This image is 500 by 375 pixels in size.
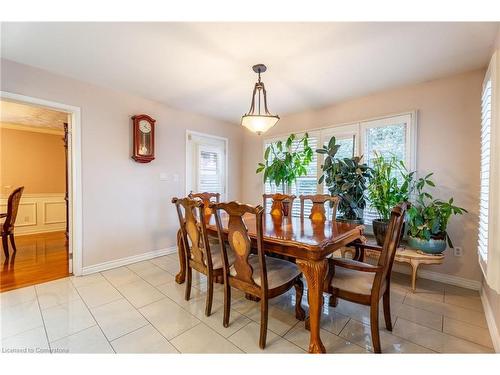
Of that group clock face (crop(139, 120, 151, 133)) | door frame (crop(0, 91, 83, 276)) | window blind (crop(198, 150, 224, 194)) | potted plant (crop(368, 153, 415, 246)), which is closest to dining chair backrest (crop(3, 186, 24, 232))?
door frame (crop(0, 91, 83, 276))

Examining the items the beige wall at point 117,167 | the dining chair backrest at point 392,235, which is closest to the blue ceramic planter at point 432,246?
the dining chair backrest at point 392,235

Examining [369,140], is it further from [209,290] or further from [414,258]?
[209,290]

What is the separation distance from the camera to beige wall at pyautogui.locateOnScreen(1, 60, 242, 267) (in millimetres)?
2644

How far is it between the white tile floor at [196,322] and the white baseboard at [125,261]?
31 centimetres

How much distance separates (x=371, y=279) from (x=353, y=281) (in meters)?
0.15

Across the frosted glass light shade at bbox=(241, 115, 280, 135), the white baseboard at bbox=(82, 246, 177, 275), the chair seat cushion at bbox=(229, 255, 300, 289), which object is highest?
the frosted glass light shade at bbox=(241, 115, 280, 135)

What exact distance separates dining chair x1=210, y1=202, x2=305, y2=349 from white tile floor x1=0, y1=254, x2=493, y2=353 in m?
0.20

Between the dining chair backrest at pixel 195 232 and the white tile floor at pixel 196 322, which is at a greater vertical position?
the dining chair backrest at pixel 195 232

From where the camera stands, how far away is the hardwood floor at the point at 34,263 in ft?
8.63

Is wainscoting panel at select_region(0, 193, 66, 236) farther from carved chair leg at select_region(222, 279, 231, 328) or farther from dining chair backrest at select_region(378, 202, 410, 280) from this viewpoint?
dining chair backrest at select_region(378, 202, 410, 280)

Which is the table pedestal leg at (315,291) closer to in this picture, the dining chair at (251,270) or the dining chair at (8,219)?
the dining chair at (251,270)

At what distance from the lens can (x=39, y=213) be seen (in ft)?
16.5

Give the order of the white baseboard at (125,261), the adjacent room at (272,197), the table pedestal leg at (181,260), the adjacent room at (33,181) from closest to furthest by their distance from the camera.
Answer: the adjacent room at (272,197) < the table pedestal leg at (181,260) < the white baseboard at (125,261) < the adjacent room at (33,181)

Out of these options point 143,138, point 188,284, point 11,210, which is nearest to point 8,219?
point 11,210
